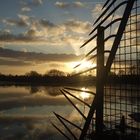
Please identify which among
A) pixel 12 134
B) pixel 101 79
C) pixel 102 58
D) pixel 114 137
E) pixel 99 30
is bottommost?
pixel 12 134

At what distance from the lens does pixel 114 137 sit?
213 inches

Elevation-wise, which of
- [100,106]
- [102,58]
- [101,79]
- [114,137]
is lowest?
[114,137]

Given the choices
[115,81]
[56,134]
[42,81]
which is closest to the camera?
[115,81]

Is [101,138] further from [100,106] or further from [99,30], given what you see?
[99,30]

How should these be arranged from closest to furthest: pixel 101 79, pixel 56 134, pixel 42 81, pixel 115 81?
pixel 101 79 < pixel 115 81 < pixel 56 134 < pixel 42 81

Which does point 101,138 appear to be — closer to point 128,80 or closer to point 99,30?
point 128,80

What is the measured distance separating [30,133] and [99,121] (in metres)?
20.7

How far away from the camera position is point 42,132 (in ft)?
83.3

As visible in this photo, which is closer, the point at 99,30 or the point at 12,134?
the point at 99,30

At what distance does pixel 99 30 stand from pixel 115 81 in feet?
4.31

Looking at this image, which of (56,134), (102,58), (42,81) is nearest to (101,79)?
(102,58)

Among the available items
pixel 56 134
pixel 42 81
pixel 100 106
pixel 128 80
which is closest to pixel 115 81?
pixel 128 80

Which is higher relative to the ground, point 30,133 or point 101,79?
point 101,79

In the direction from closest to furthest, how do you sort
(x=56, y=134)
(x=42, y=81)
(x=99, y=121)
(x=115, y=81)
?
(x=99, y=121) → (x=115, y=81) → (x=56, y=134) → (x=42, y=81)
